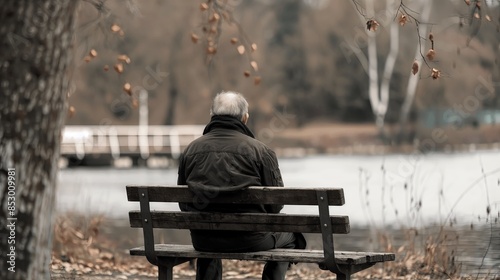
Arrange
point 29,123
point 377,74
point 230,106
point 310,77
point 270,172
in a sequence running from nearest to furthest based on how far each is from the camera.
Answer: point 29,123, point 270,172, point 230,106, point 377,74, point 310,77

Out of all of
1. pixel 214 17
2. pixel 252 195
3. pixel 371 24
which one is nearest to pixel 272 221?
pixel 252 195

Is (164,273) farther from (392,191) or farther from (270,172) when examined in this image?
(392,191)

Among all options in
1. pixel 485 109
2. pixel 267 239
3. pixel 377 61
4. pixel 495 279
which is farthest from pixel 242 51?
pixel 377 61

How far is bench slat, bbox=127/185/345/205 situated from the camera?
618 cm

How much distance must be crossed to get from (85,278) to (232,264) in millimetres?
2027

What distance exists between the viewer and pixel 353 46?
187 feet

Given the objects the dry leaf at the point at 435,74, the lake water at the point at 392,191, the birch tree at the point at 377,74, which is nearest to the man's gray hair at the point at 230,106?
the dry leaf at the point at 435,74

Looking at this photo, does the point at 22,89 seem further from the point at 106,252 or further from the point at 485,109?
the point at 485,109

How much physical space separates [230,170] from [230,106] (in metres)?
0.44

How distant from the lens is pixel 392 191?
47.4ft

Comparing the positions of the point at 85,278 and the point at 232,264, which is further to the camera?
the point at 232,264

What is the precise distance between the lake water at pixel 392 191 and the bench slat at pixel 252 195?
3.10 meters

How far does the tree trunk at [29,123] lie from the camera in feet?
15.9

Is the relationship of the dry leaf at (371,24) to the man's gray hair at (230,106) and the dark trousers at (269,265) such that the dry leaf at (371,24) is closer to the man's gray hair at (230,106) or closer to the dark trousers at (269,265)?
the man's gray hair at (230,106)
